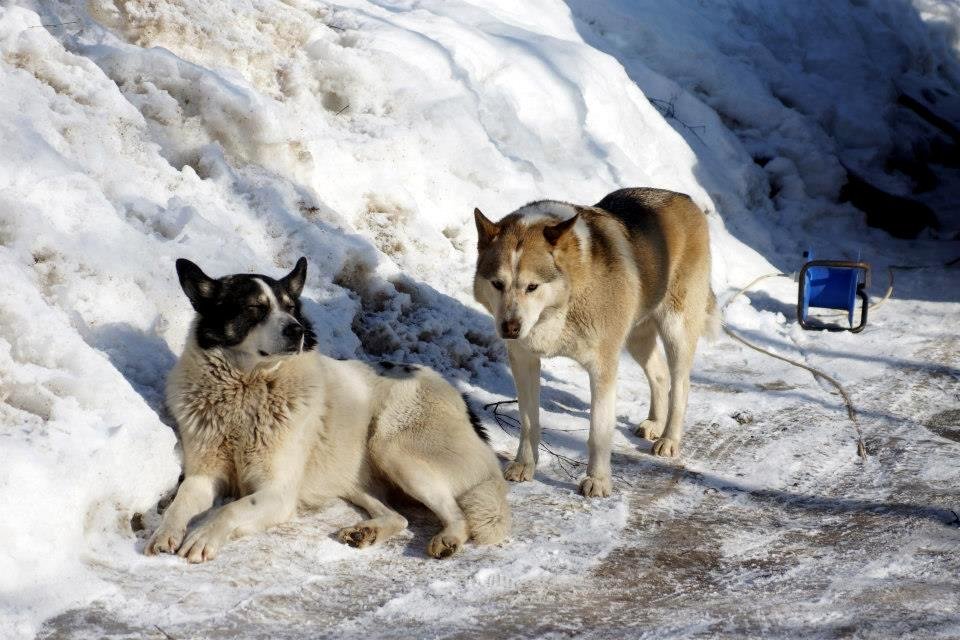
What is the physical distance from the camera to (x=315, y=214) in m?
6.87

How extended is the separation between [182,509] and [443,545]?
1.12m

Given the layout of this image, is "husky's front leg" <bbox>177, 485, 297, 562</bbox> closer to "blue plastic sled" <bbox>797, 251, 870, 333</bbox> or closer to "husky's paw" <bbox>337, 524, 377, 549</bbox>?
"husky's paw" <bbox>337, 524, 377, 549</bbox>

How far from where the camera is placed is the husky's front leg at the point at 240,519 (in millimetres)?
4062

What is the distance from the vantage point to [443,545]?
4367 mm

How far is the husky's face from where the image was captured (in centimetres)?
517

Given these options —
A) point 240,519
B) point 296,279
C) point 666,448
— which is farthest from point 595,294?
point 240,519

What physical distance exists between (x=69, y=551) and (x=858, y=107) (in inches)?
500

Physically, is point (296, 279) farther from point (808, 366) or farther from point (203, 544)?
point (808, 366)

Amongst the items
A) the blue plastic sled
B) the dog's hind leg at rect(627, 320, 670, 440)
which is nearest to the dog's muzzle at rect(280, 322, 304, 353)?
the dog's hind leg at rect(627, 320, 670, 440)

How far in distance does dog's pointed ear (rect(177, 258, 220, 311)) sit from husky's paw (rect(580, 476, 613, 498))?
2.13 meters

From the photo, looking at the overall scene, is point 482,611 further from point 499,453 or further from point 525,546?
point 499,453

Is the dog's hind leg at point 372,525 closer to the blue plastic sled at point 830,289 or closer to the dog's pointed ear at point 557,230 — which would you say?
the dog's pointed ear at point 557,230

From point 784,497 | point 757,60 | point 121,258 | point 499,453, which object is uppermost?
point 757,60

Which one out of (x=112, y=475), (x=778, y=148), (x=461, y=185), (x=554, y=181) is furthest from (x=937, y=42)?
(x=112, y=475)
